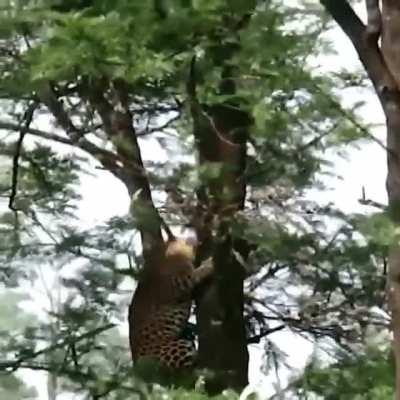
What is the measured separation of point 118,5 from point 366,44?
9.5 inches

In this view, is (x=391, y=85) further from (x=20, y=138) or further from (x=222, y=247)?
(x=20, y=138)

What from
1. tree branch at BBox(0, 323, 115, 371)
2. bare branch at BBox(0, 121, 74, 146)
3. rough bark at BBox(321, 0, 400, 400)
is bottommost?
tree branch at BBox(0, 323, 115, 371)

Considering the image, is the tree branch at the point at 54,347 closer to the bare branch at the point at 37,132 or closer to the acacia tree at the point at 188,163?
the acacia tree at the point at 188,163

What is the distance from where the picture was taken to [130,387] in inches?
51.5

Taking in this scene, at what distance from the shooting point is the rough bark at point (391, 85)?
0.91 m

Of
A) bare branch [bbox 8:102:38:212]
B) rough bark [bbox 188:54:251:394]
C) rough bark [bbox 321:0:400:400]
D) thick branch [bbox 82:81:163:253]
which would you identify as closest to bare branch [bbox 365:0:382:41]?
rough bark [bbox 321:0:400:400]

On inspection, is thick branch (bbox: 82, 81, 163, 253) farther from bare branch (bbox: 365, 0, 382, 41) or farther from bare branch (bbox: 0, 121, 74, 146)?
bare branch (bbox: 365, 0, 382, 41)

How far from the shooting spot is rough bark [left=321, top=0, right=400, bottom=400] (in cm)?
91

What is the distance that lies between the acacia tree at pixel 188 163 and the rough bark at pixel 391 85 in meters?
0.06

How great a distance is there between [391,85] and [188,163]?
51 cm

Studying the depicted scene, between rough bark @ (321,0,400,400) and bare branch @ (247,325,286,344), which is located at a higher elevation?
rough bark @ (321,0,400,400)

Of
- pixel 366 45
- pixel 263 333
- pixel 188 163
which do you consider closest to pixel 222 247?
pixel 188 163

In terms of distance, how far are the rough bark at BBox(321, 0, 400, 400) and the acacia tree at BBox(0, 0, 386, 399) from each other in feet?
0.20

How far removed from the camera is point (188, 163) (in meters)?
1.39
